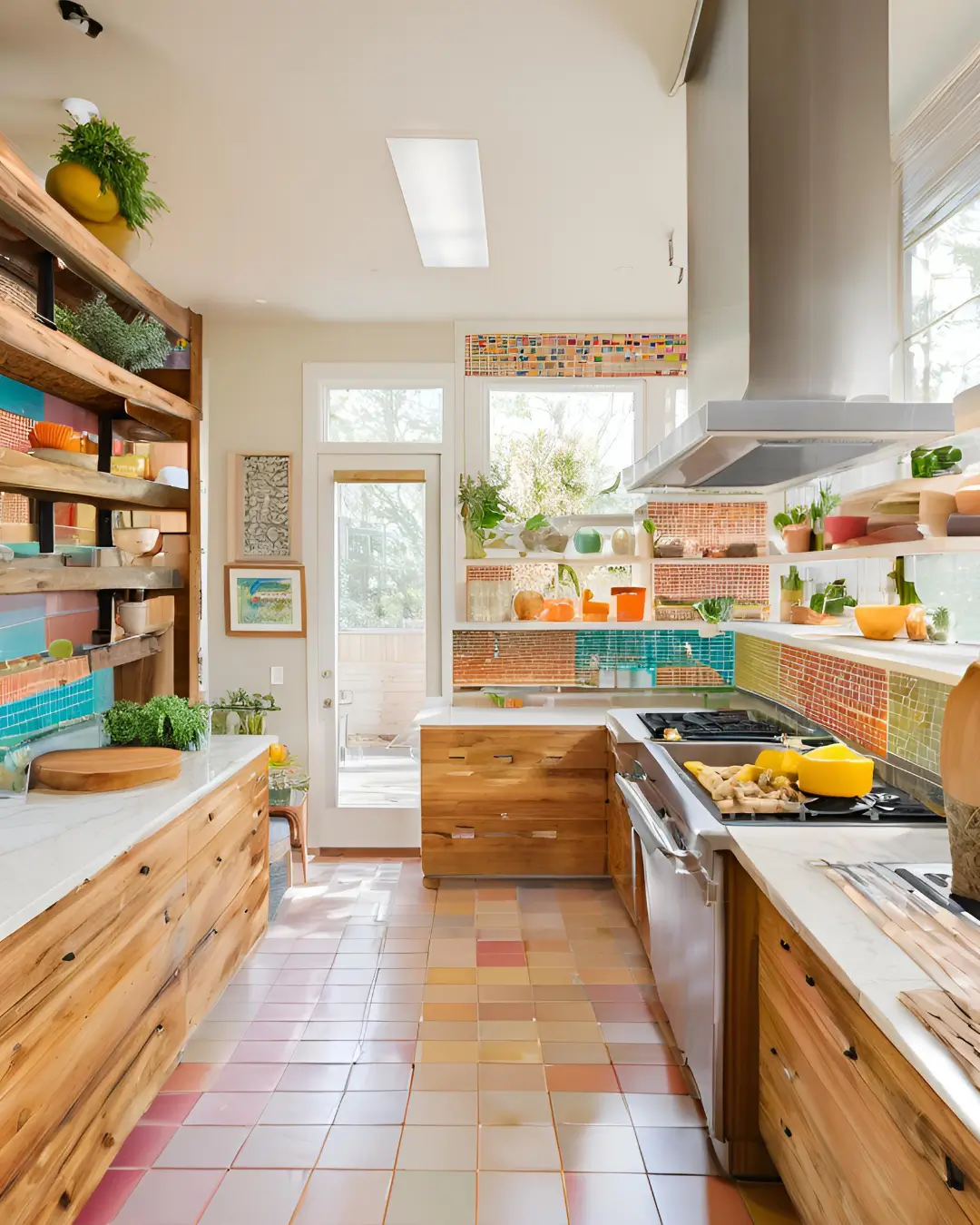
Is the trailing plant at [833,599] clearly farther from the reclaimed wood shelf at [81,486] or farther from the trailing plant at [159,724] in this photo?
the reclaimed wood shelf at [81,486]

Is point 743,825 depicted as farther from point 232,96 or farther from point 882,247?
point 232,96

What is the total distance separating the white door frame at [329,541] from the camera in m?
4.39

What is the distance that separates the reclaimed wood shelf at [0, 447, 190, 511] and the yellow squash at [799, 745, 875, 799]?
222cm

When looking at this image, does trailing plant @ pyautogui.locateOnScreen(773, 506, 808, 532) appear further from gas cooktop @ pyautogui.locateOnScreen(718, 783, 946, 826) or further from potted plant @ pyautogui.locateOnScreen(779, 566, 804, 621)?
gas cooktop @ pyautogui.locateOnScreen(718, 783, 946, 826)

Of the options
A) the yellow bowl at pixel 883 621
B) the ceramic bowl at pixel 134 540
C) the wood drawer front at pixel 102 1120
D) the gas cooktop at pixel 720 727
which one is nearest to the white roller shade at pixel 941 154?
the yellow bowl at pixel 883 621

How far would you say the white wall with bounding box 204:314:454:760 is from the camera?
4.40 metres

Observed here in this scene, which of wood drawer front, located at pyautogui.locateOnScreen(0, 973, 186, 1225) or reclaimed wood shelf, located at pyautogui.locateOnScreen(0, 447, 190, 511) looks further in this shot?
reclaimed wood shelf, located at pyautogui.locateOnScreen(0, 447, 190, 511)

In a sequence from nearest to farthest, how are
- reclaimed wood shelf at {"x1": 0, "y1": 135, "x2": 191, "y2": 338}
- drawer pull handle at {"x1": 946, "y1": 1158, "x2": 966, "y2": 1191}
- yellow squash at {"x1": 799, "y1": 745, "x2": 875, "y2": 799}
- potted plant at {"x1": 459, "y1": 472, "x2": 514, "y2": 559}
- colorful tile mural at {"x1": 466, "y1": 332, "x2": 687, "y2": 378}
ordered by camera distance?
drawer pull handle at {"x1": 946, "y1": 1158, "x2": 966, "y2": 1191} < reclaimed wood shelf at {"x1": 0, "y1": 135, "x2": 191, "y2": 338} < yellow squash at {"x1": 799, "y1": 745, "x2": 875, "y2": 799} < potted plant at {"x1": 459, "y1": 472, "x2": 514, "y2": 559} < colorful tile mural at {"x1": 466, "y1": 332, "x2": 687, "y2": 378}

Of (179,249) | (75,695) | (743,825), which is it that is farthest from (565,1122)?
(179,249)

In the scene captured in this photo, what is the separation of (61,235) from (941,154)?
244 cm

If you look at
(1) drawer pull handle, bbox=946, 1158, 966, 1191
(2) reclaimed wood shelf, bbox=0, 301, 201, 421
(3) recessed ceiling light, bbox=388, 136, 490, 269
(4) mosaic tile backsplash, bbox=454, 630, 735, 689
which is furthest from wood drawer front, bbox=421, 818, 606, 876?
(1) drawer pull handle, bbox=946, 1158, 966, 1191

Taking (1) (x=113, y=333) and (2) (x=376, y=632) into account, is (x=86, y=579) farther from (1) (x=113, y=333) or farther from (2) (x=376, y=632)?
(2) (x=376, y=632)

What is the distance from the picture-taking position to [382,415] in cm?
446

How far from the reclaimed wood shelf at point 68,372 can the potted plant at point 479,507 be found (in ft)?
5.05
